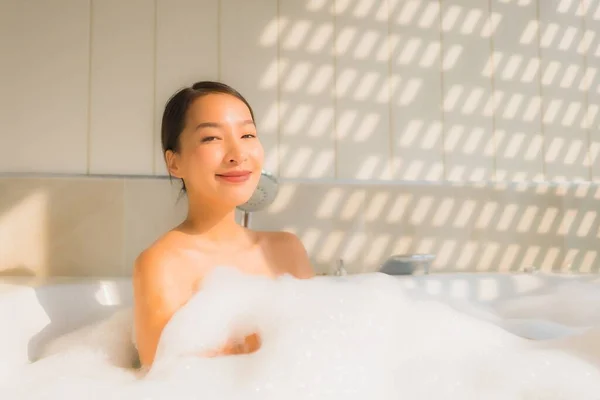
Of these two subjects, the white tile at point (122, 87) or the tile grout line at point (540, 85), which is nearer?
the white tile at point (122, 87)

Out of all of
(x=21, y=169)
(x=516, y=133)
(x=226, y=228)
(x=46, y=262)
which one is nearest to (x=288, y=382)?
(x=226, y=228)

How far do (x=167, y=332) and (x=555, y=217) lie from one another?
1.44 meters

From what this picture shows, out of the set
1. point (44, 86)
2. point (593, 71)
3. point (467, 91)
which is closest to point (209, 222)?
point (44, 86)

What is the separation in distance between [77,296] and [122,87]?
0.65 m

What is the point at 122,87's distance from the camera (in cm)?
158

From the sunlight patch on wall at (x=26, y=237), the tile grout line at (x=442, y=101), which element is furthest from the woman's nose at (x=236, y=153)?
the tile grout line at (x=442, y=101)

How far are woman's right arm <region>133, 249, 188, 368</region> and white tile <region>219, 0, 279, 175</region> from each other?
0.75 meters

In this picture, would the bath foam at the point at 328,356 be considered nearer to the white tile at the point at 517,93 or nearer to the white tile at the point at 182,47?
the white tile at the point at 182,47

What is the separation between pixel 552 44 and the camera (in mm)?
1869

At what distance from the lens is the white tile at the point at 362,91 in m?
1.69

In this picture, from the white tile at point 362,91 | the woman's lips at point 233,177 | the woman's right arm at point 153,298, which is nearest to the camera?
the woman's right arm at point 153,298

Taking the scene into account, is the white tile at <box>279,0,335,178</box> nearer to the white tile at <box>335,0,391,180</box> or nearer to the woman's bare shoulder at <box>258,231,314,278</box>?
the white tile at <box>335,0,391,180</box>

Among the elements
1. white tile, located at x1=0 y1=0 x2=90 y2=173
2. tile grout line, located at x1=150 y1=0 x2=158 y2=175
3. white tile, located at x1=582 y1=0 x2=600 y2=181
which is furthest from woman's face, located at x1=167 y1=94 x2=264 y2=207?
white tile, located at x1=582 y1=0 x2=600 y2=181

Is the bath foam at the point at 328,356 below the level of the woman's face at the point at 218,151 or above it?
below
